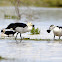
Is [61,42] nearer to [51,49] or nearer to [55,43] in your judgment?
[55,43]

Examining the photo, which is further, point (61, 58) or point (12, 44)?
point (12, 44)

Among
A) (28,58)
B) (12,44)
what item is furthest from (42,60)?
(12,44)

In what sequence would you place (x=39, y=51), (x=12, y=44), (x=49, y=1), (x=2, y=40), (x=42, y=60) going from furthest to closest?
1. (x=49, y=1)
2. (x=2, y=40)
3. (x=12, y=44)
4. (x=39, y=51)
5. (x=42, y=60)

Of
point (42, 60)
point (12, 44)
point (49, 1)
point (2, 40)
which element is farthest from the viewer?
point (49, 1)

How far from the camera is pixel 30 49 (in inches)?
476

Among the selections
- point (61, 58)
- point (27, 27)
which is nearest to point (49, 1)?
point (27, 27)

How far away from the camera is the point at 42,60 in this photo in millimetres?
9930

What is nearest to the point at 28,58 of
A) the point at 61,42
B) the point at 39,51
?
the point at 39,51

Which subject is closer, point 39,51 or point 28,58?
point 28,58

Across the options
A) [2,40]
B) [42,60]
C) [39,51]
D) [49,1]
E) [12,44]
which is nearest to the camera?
[42,60]

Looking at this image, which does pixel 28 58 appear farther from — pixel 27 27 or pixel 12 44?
pixel 27 27

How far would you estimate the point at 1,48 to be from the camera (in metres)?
12.2

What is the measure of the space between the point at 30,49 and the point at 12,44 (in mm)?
1531

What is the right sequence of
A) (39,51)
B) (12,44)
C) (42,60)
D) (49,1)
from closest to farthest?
1. (42,60)
2. (39,51)
3. (12,44)
4. (49,1)
